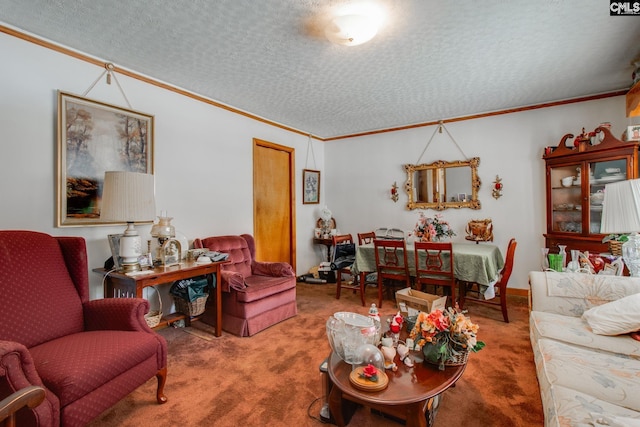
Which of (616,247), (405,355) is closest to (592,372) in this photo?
(405,355)

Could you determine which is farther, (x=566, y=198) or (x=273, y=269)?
(x=566, y=198)

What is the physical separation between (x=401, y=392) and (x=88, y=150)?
9.43 feet

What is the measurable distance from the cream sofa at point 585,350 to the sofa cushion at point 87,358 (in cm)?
193

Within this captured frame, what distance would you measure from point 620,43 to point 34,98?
4554mm

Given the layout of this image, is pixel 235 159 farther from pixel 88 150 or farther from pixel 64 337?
pixel 64 337

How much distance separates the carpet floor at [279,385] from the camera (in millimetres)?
1702

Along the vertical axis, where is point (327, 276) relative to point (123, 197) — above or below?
below

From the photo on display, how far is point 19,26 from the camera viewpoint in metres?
2.18

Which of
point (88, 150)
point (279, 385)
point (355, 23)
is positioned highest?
point (355, 23)

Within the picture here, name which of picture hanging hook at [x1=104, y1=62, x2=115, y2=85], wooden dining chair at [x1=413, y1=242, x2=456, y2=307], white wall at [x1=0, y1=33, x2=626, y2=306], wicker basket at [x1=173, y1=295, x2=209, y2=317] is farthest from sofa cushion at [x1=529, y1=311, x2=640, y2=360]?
picture hanging hook at [x1=104, y1=62, x2=115, y2=85]

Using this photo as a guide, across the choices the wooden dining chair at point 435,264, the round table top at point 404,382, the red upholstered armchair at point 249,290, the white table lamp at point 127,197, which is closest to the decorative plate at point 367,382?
the round table top at point 404,382

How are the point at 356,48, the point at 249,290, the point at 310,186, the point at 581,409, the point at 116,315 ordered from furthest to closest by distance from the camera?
the point at 310,186, the point at 249,290, the point at 356,48, the point at 116,315, the point at 581,409

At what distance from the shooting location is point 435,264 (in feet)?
10.6

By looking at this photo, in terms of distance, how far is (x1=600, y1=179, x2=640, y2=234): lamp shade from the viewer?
5.77 feet
